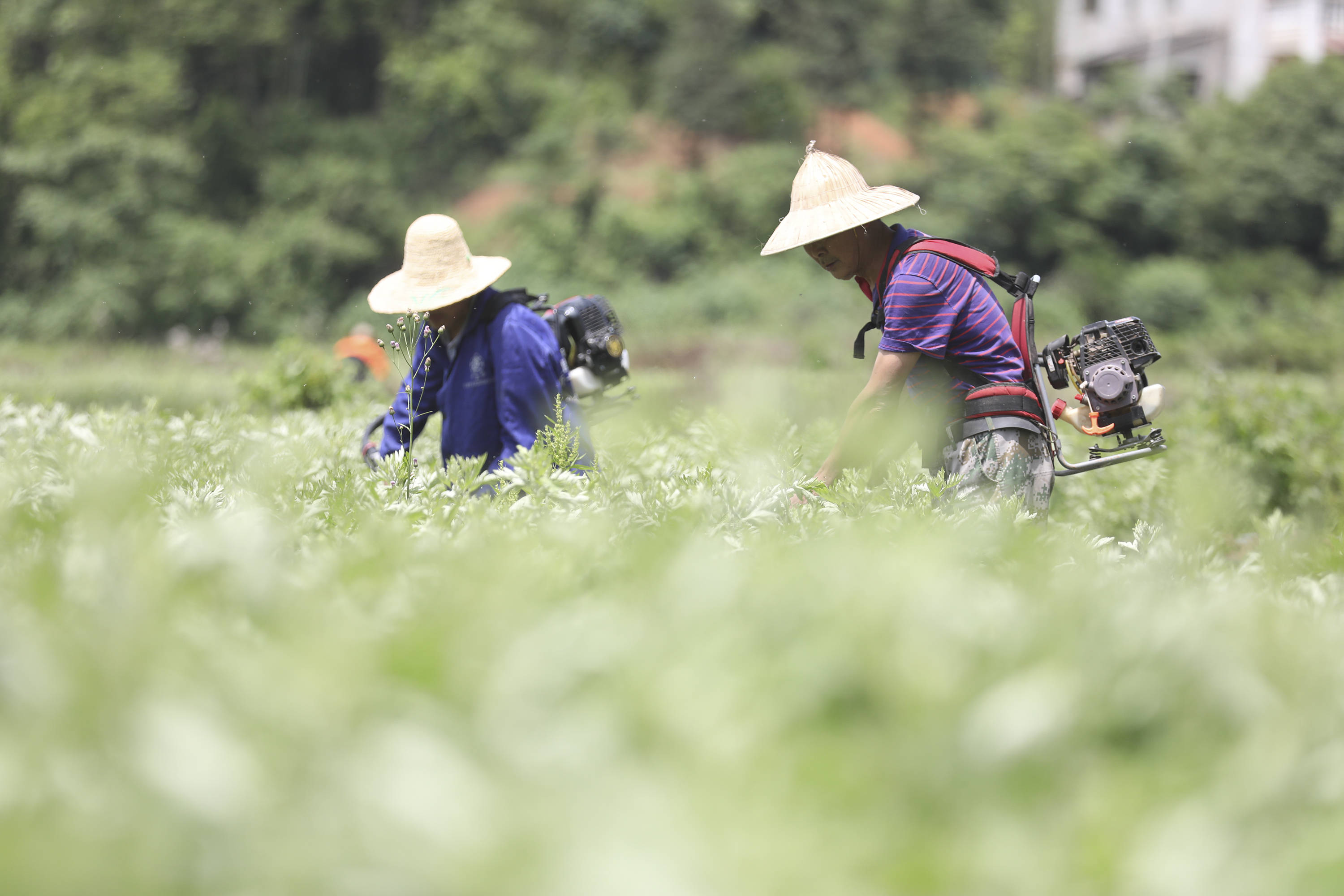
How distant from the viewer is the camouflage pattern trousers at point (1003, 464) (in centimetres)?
355

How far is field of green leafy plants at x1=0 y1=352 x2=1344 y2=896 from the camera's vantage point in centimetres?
96

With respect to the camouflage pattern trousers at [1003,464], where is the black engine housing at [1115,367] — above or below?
above

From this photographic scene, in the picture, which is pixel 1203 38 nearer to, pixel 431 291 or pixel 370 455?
pixel 431 291

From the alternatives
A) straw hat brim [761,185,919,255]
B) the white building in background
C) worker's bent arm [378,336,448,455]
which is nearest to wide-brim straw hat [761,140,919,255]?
straw hat brim [761,185,919,255]

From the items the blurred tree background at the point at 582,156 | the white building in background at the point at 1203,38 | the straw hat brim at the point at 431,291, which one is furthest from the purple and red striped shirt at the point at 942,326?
the white building in background at the point at 1203,38

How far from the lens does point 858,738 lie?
1184 mm

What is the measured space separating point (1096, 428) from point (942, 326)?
679 mm

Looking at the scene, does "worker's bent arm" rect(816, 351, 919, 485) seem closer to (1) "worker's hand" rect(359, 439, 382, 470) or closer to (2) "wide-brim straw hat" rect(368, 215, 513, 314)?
(2) "wide-brim straw hat" rect(368, 215, 513, 314)

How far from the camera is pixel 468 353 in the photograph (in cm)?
405

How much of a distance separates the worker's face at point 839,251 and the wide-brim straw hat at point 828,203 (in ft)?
0.23

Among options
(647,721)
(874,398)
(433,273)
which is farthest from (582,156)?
(647,721)

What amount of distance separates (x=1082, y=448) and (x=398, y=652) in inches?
253

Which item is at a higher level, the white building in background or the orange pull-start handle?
the white building in background

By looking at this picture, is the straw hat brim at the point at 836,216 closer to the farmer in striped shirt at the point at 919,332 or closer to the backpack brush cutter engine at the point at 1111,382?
the farmer in striped shirt at the point at 919,332
